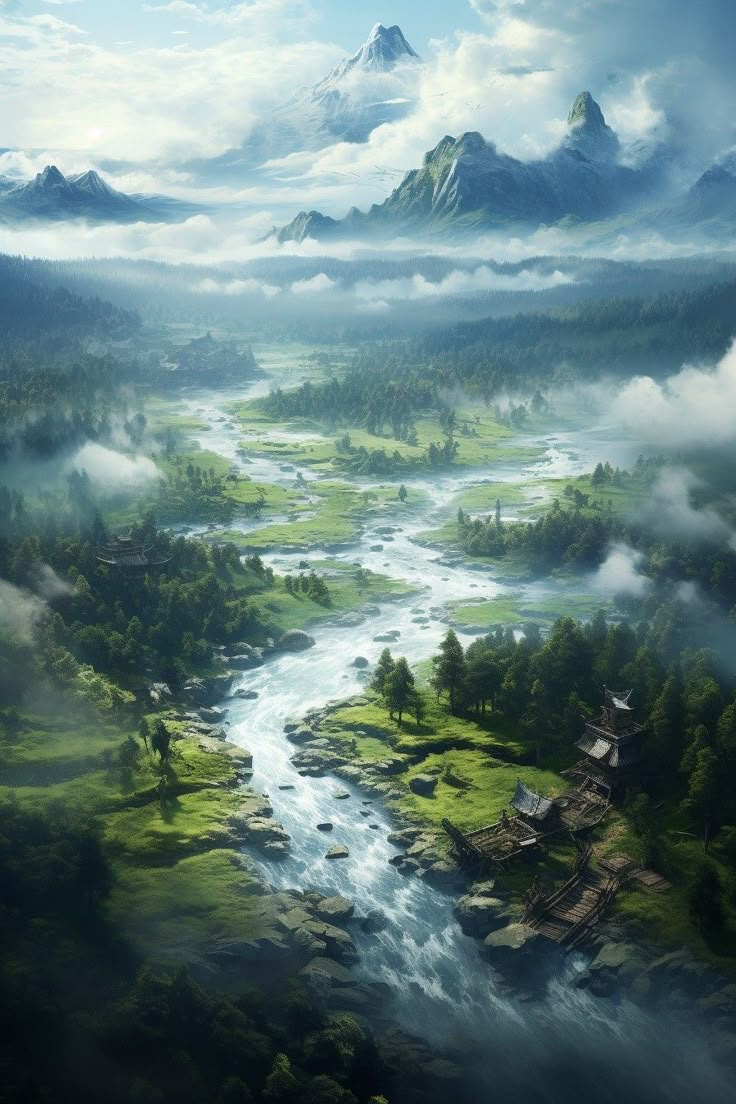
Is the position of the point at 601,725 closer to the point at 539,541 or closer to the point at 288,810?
the point at 288,810

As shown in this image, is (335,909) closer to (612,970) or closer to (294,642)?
(612,970)

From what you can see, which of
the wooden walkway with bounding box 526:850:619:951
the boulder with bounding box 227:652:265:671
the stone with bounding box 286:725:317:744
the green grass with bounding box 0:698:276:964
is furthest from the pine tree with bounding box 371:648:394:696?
the wooden walkway with bounding box 526:850:619:951

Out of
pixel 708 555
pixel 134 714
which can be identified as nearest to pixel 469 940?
pixel 134 714

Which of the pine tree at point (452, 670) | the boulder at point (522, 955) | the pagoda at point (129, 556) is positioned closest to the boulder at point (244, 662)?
the pagoda at point (129, 556)

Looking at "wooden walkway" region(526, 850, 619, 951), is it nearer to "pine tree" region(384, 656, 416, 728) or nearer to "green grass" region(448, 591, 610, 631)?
"pine tree" region(384, 656, 416, 728)

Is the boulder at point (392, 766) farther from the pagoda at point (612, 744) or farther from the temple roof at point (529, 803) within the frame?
the pagoda at point (612, 744)
